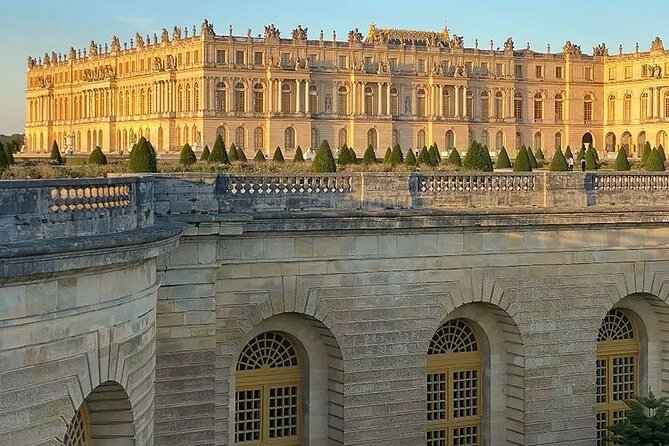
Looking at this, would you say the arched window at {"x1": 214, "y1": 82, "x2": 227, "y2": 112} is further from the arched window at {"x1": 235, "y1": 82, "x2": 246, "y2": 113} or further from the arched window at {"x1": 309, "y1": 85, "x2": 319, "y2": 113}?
the arched window at {"x1": 309, "y1": 85, "x2": 319, "y2": 113}

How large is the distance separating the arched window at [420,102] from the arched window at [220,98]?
1883 centimetres

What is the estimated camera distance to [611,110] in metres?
120

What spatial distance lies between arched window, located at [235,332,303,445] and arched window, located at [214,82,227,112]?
8330 centimetres

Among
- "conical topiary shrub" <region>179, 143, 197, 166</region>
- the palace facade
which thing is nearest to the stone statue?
the palace facade

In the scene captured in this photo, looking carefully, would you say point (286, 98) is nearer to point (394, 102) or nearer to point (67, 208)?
point (394, 102)

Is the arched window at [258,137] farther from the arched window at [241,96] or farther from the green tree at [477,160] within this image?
the green tree at [477,160]

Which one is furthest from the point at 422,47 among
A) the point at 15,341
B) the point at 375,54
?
the point at 15,341

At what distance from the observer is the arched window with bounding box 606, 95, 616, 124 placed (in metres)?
119

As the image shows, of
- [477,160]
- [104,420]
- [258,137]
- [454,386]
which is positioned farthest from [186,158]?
[258,137]

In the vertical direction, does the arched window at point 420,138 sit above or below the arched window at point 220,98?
below

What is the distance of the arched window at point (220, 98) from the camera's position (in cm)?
10131

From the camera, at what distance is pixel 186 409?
55.6 feet

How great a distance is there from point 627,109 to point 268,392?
103911 millimetres

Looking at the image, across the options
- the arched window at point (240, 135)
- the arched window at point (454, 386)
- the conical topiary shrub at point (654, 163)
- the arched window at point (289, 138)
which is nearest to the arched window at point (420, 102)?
the arched window at point (289, 138)
